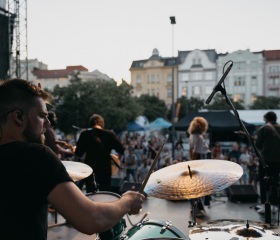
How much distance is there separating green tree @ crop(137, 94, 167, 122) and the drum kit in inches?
1546

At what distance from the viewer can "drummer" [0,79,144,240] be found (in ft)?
3.57

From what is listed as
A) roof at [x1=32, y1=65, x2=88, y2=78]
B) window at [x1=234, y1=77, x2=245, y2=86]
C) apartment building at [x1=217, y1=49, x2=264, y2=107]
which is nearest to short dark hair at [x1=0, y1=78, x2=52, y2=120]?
apartment building at [x1=217, y1=49, x2=264, y2=107]

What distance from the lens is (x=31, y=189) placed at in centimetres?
110

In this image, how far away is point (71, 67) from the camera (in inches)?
2874

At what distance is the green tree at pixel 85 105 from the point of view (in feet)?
75.5

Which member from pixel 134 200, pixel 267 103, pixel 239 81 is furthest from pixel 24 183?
pixel 239 81

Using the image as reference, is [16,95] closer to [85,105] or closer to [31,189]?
[31,189]

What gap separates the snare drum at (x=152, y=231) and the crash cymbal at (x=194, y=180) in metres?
0.22

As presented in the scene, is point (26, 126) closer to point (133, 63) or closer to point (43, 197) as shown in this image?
point (43, 197)

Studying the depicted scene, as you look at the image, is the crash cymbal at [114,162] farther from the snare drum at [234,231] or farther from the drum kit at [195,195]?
the snare drum at [234,231]

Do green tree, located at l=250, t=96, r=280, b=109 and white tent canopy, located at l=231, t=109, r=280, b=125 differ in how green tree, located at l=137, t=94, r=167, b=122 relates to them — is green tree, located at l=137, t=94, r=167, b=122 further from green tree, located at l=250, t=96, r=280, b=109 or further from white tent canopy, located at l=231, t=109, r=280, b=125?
white tent canopy, located at l=231, t=109, r=280, b=125

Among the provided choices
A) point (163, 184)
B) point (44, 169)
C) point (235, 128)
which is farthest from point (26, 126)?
point (235, 128)

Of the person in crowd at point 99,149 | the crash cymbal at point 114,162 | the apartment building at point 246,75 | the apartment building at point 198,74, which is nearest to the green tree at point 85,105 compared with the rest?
the crash cymbal at point 114,162

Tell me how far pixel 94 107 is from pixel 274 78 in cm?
4053
